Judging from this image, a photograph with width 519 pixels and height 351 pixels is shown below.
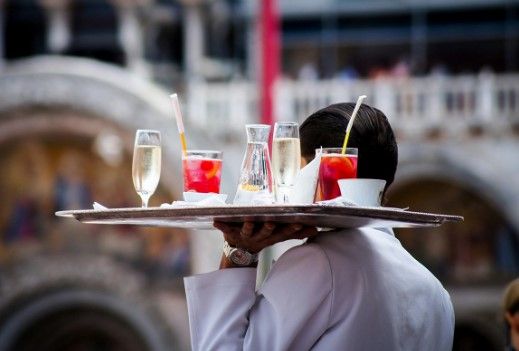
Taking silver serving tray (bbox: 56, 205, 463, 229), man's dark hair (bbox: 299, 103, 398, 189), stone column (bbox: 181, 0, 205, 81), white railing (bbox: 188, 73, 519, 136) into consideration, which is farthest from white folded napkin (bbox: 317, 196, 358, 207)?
stone column (bbox: 181, 0, 205, 81)

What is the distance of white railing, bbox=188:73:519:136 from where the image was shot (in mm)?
15828

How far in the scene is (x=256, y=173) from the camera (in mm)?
2777

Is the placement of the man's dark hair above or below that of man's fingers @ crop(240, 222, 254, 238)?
above

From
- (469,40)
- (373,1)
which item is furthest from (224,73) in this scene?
(469,40)

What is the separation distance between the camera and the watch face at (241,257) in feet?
8.91

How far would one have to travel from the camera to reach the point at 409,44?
18484 millimetres

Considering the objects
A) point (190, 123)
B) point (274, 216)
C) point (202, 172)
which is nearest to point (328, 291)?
point (274, 216)

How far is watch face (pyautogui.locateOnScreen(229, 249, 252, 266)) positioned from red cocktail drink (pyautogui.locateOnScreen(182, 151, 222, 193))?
0.67 ft

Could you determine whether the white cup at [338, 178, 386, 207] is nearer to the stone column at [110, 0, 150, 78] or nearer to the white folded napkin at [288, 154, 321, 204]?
the white folded napkin at [288, 154, 321, 204]

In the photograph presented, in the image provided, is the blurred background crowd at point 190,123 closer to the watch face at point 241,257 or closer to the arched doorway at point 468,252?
the arched doorway at point 468,252

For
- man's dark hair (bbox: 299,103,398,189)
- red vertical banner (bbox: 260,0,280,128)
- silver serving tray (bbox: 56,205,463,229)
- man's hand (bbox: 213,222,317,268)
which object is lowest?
man's hand (bbox: 213,222,317,268)

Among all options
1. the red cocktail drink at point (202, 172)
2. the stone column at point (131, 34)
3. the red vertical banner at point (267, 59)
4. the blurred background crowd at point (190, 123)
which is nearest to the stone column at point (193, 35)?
the blurred background crowd at point (190, 123)

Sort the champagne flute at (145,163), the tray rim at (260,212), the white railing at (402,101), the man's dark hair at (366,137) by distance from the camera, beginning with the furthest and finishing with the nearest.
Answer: the white railing at (402,101), the champagne flute at (145,163), the man's dark hair at (366,137), the tray rim at (260,212)

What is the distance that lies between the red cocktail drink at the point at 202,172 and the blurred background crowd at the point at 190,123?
40.2 feet
